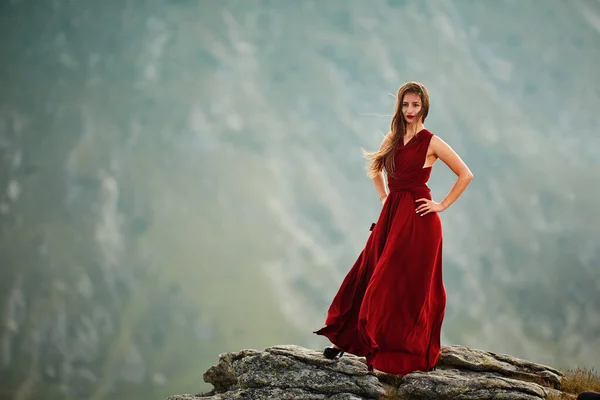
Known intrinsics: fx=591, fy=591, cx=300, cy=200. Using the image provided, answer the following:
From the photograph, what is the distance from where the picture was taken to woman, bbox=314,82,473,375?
691 centimetres

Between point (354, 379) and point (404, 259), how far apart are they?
1.73 meters

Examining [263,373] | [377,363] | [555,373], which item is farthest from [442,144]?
[555,373]

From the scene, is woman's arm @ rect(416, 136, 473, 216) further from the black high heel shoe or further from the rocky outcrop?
the rocky outcrop

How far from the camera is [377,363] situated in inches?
271

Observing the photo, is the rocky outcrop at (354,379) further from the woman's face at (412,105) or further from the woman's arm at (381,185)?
the woman's face at (412,105)

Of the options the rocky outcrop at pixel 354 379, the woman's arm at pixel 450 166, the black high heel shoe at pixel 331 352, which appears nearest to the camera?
the woman's arm at pixel 450 166

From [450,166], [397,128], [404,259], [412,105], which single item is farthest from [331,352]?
[412,105]

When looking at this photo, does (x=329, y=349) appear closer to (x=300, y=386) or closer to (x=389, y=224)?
(x=300, y=386)

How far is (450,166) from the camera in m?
7.02

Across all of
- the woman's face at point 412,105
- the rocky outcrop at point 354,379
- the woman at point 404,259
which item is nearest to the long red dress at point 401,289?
the woman at point 404,259

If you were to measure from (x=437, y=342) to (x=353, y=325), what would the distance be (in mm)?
1088

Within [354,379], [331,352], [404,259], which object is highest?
[404,259]

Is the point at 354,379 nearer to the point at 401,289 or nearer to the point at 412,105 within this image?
the point at 401,289

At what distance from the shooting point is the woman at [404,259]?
691cm
